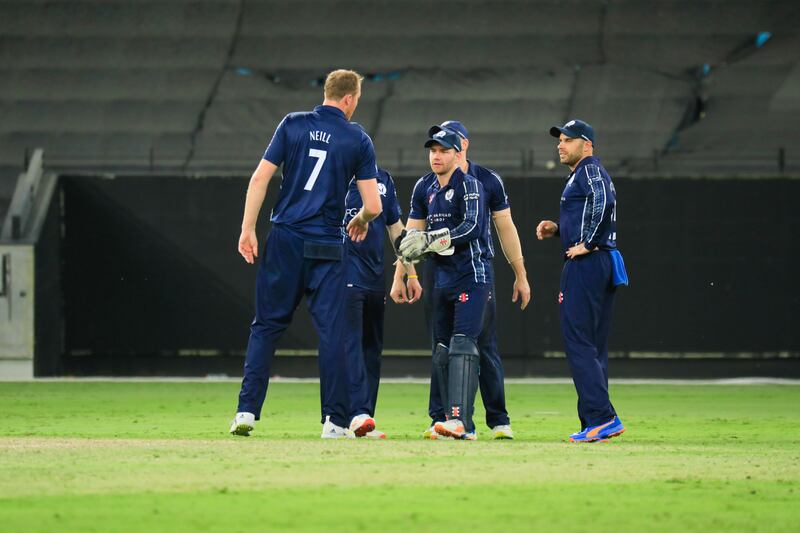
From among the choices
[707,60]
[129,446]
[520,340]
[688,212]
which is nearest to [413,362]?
[520,340]

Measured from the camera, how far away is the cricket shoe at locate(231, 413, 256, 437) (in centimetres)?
896

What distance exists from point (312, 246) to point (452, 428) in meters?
1.37

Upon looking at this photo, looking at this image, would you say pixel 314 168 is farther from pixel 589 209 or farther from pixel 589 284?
pixel 589 284

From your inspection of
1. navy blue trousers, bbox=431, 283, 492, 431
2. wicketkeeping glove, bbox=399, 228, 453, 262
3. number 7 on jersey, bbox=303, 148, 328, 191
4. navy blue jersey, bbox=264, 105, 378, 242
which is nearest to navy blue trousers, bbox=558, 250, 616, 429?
navy blue trousers, bbox=431, 283, 492, 431

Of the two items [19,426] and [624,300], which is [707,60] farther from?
[19,426]

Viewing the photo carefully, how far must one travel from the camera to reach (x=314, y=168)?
902cm

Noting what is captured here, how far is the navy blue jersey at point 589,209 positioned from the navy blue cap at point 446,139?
750 mm

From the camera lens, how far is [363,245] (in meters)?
10.5

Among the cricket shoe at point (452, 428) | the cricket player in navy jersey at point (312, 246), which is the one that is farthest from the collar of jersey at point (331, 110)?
the cricket shoe at point (452, 428)

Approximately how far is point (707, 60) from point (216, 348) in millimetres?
9491

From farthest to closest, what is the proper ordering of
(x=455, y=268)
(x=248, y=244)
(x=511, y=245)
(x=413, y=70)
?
(x=413, y=70)
(x=511, y=245)
(x=455, y=268)
(x=248, y=244)

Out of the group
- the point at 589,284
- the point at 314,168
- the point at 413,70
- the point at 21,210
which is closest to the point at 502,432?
the point at 589,284

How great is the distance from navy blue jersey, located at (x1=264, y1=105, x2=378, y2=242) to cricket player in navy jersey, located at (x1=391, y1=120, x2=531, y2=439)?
27.4 inches

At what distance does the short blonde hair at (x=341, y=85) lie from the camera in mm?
9117
